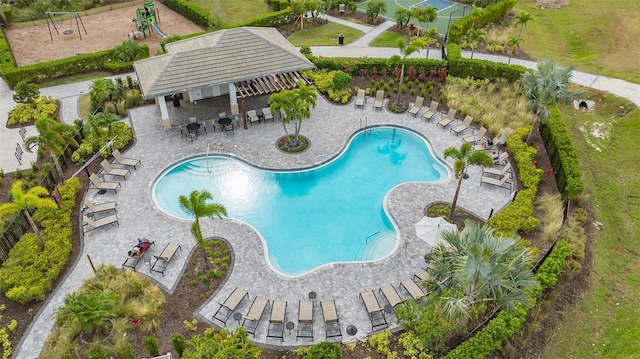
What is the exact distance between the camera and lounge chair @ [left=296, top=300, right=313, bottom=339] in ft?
57.2

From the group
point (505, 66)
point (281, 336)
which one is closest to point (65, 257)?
point (281, 336)

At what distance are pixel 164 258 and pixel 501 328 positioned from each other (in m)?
14.7

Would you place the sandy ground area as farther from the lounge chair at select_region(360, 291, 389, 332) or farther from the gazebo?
the lounge chair at select_region(360, 291, 389, 332)

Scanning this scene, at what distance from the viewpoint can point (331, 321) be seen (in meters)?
17.5

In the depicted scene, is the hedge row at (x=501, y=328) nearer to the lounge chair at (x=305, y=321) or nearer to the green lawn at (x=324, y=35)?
the lounge chair at (x=305, y=321)

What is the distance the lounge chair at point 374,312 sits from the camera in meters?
17.7

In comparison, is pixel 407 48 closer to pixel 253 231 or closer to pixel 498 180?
pixel 498 180

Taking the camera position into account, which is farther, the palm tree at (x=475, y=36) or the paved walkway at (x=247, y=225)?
the palm tree at (x=475, y=36)

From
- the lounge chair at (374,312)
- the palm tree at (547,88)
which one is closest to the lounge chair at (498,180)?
the palm tree at (547,88)

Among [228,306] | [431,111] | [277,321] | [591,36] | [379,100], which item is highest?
[591,36]

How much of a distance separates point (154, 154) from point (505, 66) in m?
27.0

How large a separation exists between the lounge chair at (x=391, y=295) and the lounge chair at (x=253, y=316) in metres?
5.14

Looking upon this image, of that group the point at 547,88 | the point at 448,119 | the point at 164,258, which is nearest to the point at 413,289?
the point at 164,258

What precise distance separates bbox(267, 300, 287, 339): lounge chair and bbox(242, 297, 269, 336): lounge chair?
47cm
